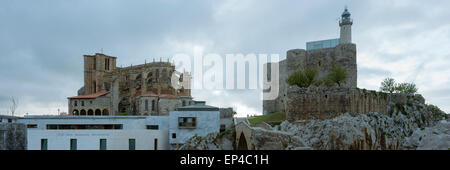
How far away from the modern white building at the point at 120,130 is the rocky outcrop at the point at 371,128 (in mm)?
11749

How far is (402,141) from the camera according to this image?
3331cm

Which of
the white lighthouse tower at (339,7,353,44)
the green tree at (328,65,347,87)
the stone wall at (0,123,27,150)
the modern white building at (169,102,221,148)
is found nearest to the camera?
the stone wall at (0,123,27,150)

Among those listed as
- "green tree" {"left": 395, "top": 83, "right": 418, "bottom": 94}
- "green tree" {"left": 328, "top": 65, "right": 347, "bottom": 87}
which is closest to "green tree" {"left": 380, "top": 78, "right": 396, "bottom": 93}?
"green tree" {"left": 395, "top": 83, "right": 418, "bottom": 94}

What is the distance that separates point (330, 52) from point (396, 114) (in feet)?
40.2

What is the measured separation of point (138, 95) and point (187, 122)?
761 inches

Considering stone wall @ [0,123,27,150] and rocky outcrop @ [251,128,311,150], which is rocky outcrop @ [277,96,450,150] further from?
stone wall @ [0,123,27,150]

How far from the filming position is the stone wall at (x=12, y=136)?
6727mm

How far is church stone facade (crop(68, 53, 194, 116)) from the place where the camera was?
168ft

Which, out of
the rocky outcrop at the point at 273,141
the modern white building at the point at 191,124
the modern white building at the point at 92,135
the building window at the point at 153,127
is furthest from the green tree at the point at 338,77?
the building window at the point at 153,127

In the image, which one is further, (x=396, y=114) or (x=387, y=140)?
(x=396, y=114)

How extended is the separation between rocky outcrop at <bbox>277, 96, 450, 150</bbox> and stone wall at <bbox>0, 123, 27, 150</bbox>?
83.5ft
